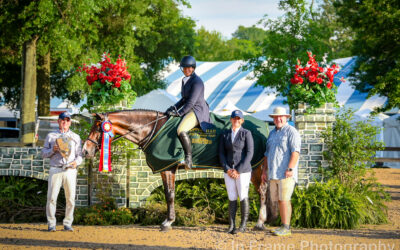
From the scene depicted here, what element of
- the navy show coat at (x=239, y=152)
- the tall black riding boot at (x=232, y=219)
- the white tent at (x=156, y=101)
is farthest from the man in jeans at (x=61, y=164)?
the white tent at (x=156, y=101)

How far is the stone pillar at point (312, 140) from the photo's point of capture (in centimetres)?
905

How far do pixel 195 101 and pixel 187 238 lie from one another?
2.24 metres

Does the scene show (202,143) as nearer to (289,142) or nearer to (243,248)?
(289,142)

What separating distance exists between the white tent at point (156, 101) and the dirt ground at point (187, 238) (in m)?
11.1

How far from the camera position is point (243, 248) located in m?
6.31

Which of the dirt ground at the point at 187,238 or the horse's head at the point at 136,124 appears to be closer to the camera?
the dirt ground at the point at 187,238

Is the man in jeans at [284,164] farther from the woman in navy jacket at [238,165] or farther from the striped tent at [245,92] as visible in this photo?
the striped tent at [245,92]

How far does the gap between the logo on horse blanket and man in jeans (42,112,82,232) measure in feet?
4.05

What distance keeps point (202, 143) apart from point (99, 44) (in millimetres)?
9529

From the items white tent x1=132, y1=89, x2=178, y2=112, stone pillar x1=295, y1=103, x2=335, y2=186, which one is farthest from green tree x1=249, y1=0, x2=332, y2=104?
stone pillar x1=295, y1=103, x2=335, y2=186

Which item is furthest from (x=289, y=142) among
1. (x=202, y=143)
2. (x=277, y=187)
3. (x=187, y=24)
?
(x=187, y=24)

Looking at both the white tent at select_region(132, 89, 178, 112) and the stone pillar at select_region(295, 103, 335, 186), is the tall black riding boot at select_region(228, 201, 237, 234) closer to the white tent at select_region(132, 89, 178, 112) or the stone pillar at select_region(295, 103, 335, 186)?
the stone pillar at select_region(295, 103, 335, 186)

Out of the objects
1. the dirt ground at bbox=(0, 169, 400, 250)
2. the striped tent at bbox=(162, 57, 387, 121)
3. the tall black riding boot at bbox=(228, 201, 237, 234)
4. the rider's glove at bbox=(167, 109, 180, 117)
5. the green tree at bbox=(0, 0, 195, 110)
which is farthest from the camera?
the striped tent at bbox=(162, 57, 387, 121)

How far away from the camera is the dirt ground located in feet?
21.4
